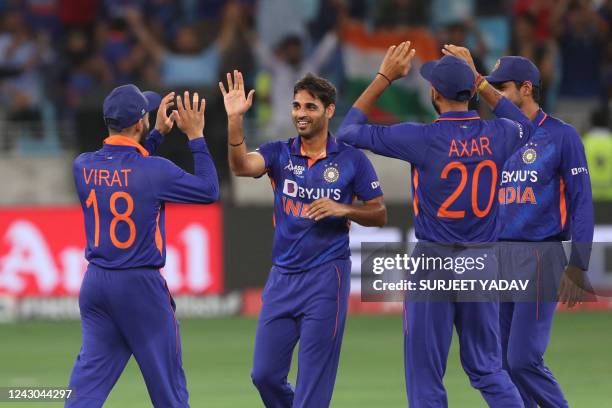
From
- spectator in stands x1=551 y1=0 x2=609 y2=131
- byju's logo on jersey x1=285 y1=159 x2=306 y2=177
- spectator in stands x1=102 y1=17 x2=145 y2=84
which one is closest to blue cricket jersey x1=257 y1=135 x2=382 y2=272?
byju's logo on jersey x1=285 y1=159 x2=306 y2=177

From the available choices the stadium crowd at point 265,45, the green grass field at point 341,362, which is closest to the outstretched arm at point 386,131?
the green grass field at point 341,362

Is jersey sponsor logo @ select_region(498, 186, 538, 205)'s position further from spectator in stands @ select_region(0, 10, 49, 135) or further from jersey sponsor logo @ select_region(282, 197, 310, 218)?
spectator in stands @ select_region(0, 10, 49, 135)

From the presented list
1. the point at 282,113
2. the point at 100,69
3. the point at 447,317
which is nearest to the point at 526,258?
the point at 447,317

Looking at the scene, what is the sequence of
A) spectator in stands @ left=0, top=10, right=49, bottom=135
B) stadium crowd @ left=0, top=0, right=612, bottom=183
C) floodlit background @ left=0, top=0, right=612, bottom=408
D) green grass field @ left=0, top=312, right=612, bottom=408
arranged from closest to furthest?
green grass field @ left=0, top=312, right=612, bottom=408 → floodlit background @ left=0, top=0, right=612, bottom=408 → stadium crowd @ left=0, top=0, right=612, bottom=183 → spectator in stands @ left=0, top=10, right=49, bottom=135

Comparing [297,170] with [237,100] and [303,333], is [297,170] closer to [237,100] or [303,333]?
[237,100]

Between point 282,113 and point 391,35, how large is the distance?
167 centimetres

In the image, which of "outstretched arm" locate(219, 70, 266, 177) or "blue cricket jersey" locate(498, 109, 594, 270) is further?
"blue cricket jersey" locate(498, 109, 594, 270)

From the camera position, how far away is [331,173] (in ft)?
26.7

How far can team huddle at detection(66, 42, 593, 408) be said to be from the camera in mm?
7797

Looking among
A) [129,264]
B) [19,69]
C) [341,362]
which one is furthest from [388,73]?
[19,69]

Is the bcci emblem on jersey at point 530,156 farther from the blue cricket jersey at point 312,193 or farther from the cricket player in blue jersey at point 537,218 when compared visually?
the blue cricket jersey at point 312,193

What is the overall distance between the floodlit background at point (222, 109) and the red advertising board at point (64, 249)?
0.05ft

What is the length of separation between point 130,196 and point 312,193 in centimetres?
105

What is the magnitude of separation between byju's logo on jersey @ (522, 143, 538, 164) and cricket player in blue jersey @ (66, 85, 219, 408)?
6.67 feet
